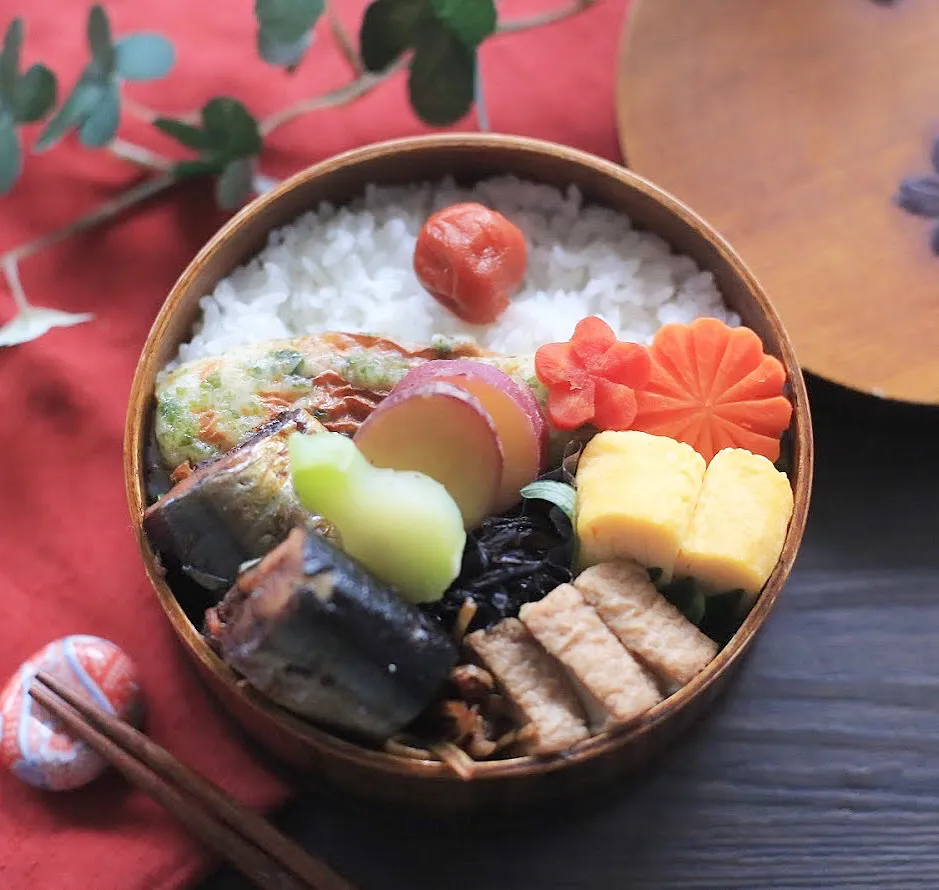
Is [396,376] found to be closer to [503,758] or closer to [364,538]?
[364,538]

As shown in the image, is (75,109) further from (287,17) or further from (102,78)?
(287,17)

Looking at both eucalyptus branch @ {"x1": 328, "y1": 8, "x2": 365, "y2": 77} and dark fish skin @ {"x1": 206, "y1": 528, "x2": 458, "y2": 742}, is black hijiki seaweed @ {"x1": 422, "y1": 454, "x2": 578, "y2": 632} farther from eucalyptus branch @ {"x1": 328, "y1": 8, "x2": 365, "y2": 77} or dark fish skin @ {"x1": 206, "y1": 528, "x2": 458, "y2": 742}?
eucalyptus branch @ {"x1": 328, "y1": 8, "x2": 365, "y2": 77}

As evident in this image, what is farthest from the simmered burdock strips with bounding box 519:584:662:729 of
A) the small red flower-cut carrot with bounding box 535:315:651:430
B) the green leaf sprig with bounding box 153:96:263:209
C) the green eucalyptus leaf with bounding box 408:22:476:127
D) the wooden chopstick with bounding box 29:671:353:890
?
the green leaf sprig with bounding box 153:96:263:209

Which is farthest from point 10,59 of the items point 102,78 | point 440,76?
point 440,76

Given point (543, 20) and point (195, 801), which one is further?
point (543, 20)

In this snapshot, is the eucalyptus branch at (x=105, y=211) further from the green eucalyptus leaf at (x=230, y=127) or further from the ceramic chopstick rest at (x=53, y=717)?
the ceramic chopstick rest at (x=53, y=717)
